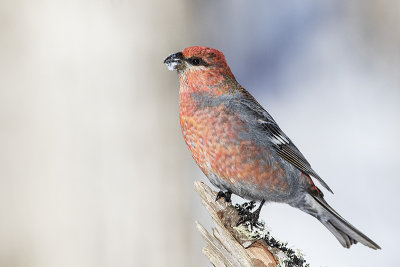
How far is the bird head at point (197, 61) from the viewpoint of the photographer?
2.26 metres

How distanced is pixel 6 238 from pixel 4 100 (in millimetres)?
739

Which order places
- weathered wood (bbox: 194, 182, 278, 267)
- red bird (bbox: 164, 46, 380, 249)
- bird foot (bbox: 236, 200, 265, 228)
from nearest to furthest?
weathered wood (bbox: 194, 182, 278, 267) → bird foot (bbox: 236, 200, 265, 228) → red bird (bbox: 164, 46, 380, 249)

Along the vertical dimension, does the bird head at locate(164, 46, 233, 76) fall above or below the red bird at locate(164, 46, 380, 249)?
above

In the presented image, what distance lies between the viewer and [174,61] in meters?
2.25

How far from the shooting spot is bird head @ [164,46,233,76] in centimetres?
226

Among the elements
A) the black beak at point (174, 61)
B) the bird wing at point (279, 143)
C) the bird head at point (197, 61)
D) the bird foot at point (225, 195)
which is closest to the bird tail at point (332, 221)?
the bird wing at point (279, 143)

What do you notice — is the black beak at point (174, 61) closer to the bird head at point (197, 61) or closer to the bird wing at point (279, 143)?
the bird head at point (197, 61)

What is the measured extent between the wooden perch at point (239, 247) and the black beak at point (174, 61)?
648mm

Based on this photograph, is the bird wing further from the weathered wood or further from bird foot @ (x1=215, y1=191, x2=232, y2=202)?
the weathered wood

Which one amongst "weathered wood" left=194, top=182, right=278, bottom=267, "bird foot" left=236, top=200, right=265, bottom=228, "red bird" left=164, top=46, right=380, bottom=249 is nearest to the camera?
"weathered wood" left=194, top=182, right=278, bottom=267

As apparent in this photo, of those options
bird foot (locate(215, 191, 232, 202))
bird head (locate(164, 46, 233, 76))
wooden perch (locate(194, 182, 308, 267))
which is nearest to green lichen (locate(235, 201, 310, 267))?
wooden perch (locate(194, 182, 308, 267))

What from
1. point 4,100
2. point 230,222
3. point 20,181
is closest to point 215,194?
point 230,222

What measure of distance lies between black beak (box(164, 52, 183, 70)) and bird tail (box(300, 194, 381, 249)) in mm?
883

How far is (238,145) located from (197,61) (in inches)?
16.5
